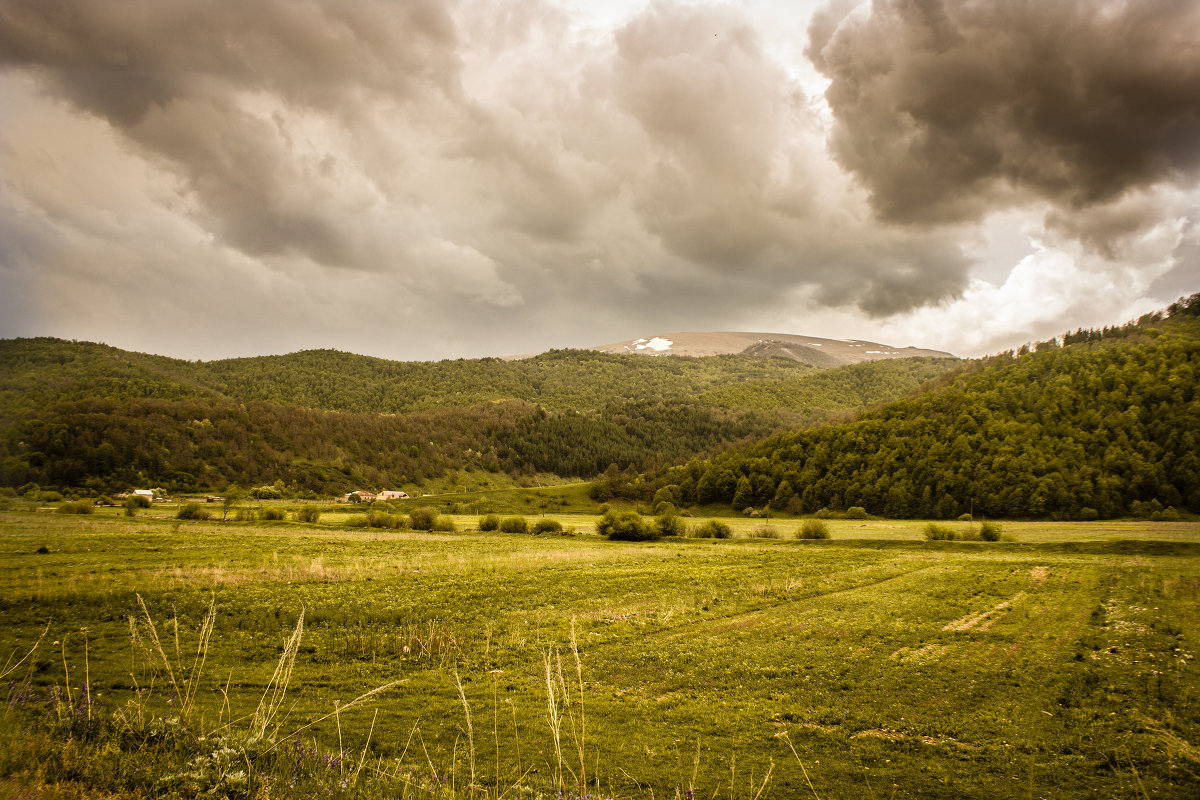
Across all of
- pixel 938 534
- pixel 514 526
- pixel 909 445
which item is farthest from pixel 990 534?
pixel 514 526

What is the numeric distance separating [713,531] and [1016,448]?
221 feet

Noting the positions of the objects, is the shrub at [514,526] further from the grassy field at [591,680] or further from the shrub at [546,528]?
the grassy field at [591,680]

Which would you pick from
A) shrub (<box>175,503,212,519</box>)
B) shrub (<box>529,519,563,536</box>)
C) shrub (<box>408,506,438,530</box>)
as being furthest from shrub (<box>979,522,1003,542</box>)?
shrub (<box>175,503,212,519</box>)

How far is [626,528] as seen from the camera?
78.8m

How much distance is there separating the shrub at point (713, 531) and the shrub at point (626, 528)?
691cm

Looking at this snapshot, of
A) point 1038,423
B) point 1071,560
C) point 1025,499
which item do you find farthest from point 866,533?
point 1038,423

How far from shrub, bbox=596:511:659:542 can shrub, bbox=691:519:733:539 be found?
272 inches

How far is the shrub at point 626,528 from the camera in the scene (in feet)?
259

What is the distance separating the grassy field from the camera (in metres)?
8.32

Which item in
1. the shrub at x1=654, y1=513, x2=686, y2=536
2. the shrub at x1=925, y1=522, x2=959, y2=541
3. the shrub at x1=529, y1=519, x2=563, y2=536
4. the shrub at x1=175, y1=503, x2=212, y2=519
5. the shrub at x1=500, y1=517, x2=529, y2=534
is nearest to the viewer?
the shrub at x1=925, y1=522, x2=959, y2=541

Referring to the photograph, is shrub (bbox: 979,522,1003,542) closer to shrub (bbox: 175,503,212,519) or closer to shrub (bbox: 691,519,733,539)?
shrub (bbox: 691,519,733,539)

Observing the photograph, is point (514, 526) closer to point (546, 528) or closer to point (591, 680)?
point (546, 528)

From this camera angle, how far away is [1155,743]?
1312 cm

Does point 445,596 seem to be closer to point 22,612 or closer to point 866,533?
point 22,612
